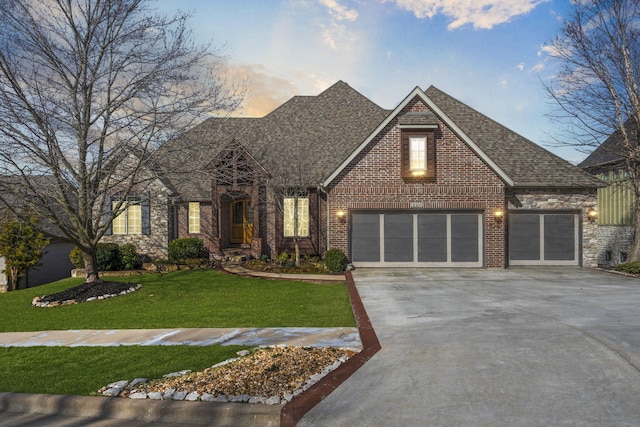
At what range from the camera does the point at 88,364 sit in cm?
650

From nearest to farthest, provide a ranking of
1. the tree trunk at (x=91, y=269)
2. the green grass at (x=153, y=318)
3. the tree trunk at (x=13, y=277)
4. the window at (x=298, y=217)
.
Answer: the green grass at (x=153, y=318), the tree trunk at (x=91, y=269), the tree trunk at (x=13, y=277), the window at (x=298, y=217)

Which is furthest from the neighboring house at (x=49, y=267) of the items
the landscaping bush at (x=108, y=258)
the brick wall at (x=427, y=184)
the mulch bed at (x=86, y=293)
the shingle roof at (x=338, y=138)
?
the brick wall at (x=427, y=184)

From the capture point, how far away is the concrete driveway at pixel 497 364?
14.9 ft

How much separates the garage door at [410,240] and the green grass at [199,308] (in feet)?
13.0

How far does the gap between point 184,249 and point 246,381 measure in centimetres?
1527

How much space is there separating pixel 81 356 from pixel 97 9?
37.2ft

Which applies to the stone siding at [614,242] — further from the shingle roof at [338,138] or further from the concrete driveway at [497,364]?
the concrete driveway at [497,364]

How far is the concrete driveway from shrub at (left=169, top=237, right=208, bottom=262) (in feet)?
36.5

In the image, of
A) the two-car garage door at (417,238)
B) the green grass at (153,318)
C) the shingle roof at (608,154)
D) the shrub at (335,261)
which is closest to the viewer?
the green grass at (153,318)

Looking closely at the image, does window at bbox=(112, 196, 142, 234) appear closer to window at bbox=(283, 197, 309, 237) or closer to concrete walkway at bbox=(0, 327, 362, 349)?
window at bbox=(283, 197, 309, 237)

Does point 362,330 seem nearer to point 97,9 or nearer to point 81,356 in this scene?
point 81,356

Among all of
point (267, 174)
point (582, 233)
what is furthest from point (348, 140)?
point (582, 233)

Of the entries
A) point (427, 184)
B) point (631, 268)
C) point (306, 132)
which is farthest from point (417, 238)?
point (306, 132)

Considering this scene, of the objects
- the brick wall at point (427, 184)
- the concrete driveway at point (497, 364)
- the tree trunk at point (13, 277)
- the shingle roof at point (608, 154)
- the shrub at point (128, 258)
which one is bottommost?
the tree trunk at point (13, 277)
